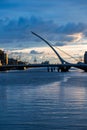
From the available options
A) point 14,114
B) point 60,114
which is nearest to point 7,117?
point 14,114

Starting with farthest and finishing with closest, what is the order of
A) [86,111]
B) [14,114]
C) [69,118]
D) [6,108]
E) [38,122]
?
[6,108] → [86,111] → [14,114] → [69,118] → [38,122]

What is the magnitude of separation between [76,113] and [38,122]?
4137mm

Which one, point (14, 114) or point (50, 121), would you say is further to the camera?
point (14, 114)

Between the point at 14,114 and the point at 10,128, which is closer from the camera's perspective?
the point at 10,128

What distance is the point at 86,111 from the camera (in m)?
24.3

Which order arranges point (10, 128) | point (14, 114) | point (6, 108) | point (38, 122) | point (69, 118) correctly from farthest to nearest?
point (6, 108) → point (14, 114) → point (69, 118) → point (38, 122) → point (10, 128)

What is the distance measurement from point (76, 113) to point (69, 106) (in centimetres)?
406

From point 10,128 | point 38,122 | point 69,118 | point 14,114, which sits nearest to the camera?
point 10,128

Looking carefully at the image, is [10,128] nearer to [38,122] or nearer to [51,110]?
[38,122]

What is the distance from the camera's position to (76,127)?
59.7 feet

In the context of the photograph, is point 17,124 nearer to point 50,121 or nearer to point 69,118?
point 50,121

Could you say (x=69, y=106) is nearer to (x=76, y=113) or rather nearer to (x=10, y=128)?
(x=76, y=113)

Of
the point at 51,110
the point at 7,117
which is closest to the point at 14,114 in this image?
the point at 7,117

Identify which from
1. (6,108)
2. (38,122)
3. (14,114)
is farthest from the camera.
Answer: (6,108)
